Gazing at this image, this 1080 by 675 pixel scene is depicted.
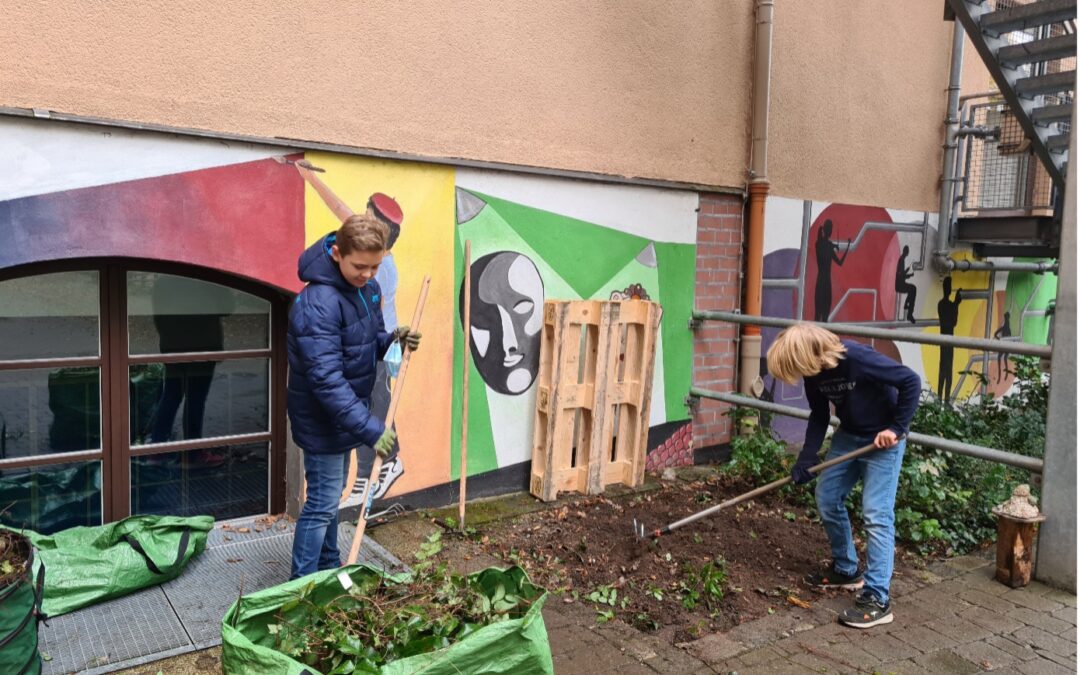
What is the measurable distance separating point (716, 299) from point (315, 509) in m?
4.15

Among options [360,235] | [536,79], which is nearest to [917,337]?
[536,79]

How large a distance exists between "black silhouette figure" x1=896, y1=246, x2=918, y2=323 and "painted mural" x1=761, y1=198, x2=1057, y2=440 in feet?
0.03

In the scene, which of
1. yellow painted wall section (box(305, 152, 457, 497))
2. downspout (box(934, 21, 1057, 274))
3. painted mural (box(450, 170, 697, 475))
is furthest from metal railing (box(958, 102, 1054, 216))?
yellow painted wall section (box(305, 152, 457, 497))

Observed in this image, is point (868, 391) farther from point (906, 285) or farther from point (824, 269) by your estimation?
point (906, 285)

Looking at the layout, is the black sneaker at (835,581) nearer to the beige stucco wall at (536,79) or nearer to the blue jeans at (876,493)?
the blue jeans at (876,493)

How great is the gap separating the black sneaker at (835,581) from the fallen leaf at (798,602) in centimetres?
20

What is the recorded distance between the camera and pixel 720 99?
21.8 feet

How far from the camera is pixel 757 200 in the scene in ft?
22.6

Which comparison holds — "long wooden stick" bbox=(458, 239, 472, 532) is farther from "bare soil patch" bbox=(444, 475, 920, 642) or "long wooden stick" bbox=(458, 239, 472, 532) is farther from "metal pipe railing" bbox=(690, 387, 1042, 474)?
"metal pipe railing" bbox=(690, 387, 1042, 474)

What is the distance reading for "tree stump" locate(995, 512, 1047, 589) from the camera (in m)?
4.43

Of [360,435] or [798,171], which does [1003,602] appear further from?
[798,171]

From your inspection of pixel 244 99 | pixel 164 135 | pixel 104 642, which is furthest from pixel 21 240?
pixel 104 642

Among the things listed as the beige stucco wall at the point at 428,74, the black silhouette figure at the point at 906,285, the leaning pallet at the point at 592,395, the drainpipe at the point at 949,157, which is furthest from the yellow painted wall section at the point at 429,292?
the drainpipe at the point at 949,157

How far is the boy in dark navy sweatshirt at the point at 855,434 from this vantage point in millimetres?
3943
